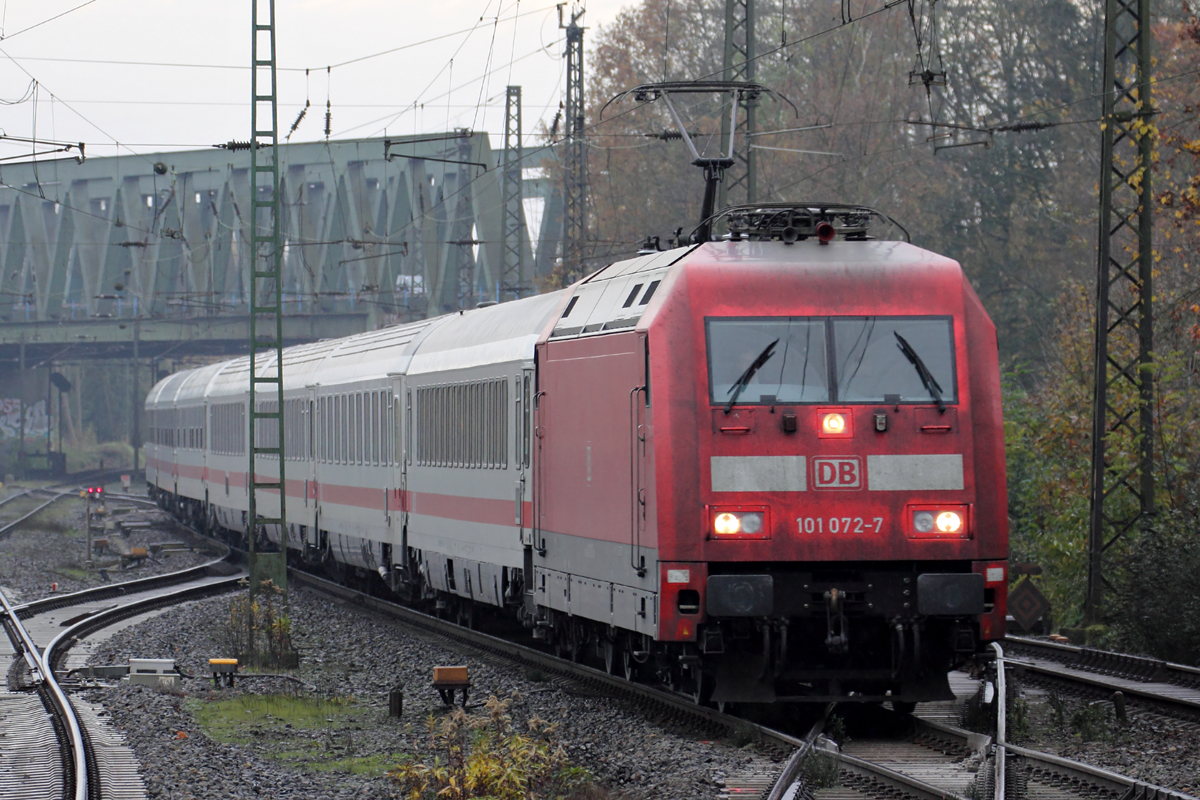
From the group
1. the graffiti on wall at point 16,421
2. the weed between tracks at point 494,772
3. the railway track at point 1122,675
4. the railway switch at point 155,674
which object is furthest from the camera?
the graffiti on wall at point 16,421

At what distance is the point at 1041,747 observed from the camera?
10.8 m

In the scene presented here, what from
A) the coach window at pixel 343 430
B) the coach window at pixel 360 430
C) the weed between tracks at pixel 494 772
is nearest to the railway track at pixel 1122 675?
Result: the weed between tracks at pixel 494 772

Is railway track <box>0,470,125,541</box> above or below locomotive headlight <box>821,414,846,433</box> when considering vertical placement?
below

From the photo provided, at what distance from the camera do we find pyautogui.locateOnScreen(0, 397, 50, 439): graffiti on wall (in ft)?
271

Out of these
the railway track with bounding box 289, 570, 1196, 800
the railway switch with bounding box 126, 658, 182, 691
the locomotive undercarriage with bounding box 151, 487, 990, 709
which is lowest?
the railway switch with bounding box 126, 658, 182, 691

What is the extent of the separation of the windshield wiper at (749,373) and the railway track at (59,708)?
448 cm

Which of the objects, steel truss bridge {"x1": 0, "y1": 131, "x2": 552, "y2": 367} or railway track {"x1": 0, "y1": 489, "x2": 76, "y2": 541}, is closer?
railway track {"x1": 0, "y1": 489, "x2": 76, "y2": 541}

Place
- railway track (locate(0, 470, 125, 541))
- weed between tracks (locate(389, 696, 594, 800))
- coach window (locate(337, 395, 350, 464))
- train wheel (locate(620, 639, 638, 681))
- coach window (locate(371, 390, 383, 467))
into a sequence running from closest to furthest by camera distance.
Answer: weed between tracks (locate(389, 696, 594, 800)) < train wheel (locate(620, 639, 638, 681)) < coach window (locate(371, 390, 383, 467)) < coach window (locate(337, 395, 350, 464)) < railway track (locate(0, 470, 125, 541))

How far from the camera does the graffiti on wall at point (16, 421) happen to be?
8269cm

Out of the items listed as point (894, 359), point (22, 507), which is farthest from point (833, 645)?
point (22, 507)

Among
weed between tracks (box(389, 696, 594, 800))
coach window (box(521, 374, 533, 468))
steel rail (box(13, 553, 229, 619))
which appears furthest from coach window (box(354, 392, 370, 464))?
weed between tracks (box(389, 696, 594, 800))

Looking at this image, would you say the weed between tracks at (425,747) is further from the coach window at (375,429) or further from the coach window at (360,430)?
the coach window at (360,430)

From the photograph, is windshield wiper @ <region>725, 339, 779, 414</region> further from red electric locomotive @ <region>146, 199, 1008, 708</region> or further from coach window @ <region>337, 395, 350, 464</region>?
coach window @ <region>337, 395, 350, 464</region>

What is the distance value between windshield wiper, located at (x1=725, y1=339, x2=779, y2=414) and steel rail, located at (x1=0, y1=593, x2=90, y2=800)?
4724 millimetres
